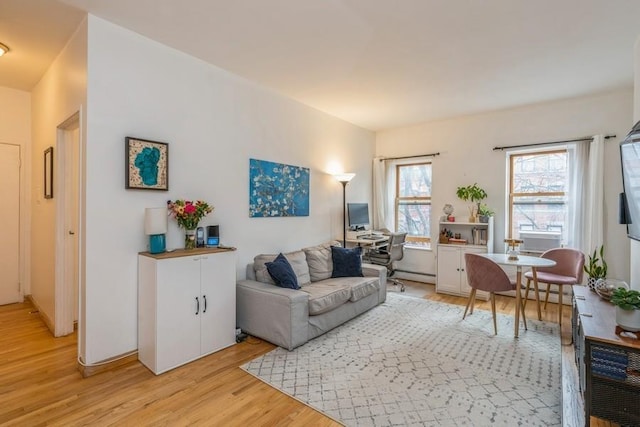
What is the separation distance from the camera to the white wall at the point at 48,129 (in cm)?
264

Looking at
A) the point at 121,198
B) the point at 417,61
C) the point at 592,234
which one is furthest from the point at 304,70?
the point at 592,234

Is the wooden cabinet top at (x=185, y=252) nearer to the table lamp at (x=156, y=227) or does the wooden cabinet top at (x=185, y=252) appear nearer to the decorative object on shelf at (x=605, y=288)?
the table lamp at (x=156, y=227)

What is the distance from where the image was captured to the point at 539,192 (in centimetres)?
466

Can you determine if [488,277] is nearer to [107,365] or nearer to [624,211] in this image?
[624,211]

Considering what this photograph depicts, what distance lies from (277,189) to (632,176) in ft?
10.9

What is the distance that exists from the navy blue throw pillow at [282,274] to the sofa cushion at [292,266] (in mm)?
141

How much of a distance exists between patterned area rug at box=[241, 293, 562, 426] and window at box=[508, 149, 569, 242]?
5.56 ft

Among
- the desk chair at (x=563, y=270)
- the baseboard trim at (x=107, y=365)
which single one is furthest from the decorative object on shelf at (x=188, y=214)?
the desk chair at (x=563, y=270)

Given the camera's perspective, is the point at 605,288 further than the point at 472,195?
No

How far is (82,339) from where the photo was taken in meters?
2.51

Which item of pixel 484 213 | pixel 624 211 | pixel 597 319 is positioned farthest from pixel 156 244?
pixel 484 213

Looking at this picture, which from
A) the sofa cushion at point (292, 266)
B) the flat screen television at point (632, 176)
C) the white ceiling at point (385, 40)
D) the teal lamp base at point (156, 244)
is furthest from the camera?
the sofa cushion at point (292, 266)

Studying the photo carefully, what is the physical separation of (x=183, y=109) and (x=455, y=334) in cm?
357

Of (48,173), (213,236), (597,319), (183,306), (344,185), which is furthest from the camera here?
(344,185)
